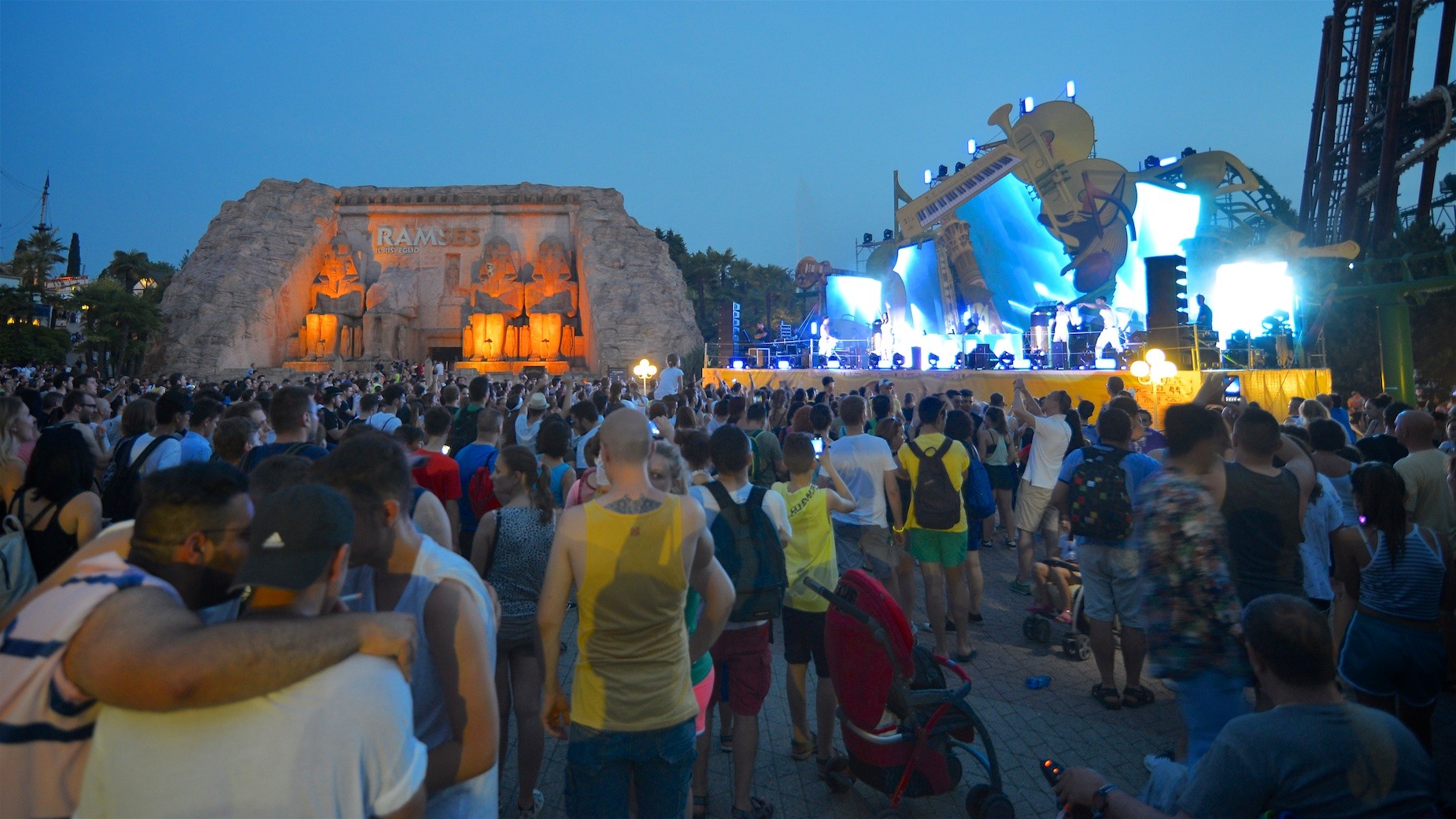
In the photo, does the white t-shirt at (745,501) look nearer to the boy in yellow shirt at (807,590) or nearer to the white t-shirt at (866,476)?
the boy in yellow shirt at (807,590)

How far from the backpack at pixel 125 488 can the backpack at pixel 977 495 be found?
216 inches

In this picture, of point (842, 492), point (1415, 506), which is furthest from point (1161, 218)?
point (842, 492)

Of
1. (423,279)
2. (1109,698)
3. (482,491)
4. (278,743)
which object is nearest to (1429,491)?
(1109,698)

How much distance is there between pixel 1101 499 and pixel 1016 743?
61.0 inches

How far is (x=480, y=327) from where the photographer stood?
30188 millimetres

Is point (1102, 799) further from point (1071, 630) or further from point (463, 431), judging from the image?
point (463, 431)

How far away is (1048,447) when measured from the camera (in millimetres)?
6609

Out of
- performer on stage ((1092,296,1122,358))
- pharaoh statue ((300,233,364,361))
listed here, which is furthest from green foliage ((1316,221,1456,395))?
pharaoh statue ((300,233,364,361))

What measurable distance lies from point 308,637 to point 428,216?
35.6m

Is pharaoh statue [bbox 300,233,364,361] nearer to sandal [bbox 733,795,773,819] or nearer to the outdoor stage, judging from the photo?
the outdoor stage

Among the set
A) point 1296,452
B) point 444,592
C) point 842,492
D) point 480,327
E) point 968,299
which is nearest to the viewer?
point 444,592

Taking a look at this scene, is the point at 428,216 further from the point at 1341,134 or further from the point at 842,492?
the point at 1341,134

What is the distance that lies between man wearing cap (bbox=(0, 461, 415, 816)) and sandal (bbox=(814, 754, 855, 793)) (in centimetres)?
286

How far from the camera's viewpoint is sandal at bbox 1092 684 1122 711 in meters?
4.53
